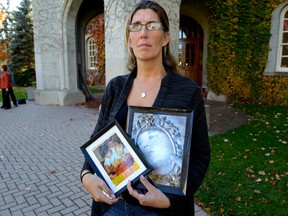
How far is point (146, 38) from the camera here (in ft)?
4.73

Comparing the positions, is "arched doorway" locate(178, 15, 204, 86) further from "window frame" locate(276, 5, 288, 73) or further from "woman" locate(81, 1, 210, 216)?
"woman" locate(81, 1, 210, 216)

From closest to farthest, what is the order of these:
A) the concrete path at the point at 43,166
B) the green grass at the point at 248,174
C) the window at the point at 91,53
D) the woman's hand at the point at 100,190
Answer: the woman's hand at the point at 100,190 → the green grass at the point at 248,174 → the concrete path at the point at 43,166 → the window at the point at 91,53

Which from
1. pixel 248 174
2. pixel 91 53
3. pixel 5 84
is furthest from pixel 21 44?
pixel 248 174

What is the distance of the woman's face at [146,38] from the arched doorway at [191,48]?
14013 millimetres

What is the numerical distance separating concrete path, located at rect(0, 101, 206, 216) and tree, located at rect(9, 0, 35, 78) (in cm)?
1723

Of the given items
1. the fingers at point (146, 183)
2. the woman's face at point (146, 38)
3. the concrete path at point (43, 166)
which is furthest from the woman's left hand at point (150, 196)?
the concrete path at point (43, 166)

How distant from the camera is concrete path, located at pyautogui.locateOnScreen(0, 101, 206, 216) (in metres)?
3.48

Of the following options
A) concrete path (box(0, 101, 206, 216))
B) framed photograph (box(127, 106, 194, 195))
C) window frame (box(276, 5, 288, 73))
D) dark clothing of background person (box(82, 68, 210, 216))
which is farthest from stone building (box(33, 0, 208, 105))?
framed photograph (box(127, 106, 194, 195))

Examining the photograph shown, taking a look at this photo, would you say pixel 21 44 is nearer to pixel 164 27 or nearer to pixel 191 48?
pixel 191 48

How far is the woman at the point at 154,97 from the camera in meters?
1.38

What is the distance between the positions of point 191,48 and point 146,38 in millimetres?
14697

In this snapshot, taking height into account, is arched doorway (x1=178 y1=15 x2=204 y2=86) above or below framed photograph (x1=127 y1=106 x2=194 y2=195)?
above

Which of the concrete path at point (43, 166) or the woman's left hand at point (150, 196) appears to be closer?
the woman's left hand at point (150, 196)

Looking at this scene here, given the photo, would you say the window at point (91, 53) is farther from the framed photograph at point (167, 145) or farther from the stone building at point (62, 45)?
the framed photograph at point (167, 145)
